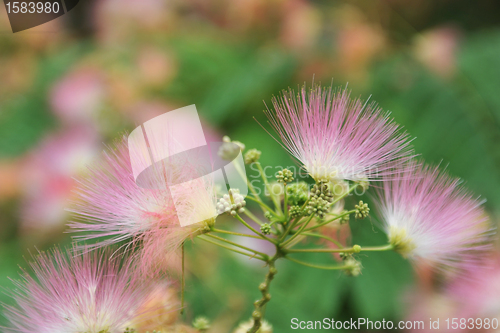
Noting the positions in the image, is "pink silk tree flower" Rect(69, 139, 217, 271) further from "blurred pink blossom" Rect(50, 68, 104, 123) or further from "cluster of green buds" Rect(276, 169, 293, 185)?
"blurred pink blossom" Rect(50, 68, 104, 123)

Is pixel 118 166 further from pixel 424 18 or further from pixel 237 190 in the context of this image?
pixel 424 18

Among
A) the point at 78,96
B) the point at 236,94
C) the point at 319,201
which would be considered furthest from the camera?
the point at 78,96

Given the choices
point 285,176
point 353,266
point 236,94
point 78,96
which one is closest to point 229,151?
point 285,176

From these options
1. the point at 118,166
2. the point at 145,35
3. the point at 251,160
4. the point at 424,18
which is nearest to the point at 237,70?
the point at 145,35

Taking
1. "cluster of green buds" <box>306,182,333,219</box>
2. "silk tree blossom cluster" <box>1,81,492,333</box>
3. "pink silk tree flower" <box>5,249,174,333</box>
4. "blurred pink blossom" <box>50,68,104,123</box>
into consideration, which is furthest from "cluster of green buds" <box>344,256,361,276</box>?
"blurred pink blossom" <box>50,68,104,123</box>

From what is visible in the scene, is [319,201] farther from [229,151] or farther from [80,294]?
[80,294]

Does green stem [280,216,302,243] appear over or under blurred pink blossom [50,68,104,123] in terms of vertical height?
under

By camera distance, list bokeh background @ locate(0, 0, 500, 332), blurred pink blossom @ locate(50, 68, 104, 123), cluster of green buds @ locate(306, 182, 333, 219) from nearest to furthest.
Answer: cluster of green buds @ locate(306, 182, 333, 219)
bokeh background @ locate(0, 0, 500, 332)
blurred pink blossom @ locate(50, 68, 104, 123)

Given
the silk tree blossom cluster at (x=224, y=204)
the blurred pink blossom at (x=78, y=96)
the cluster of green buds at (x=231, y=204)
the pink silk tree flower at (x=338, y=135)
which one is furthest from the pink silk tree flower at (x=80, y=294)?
the blurred pink blossom at (x=78, y=96)
